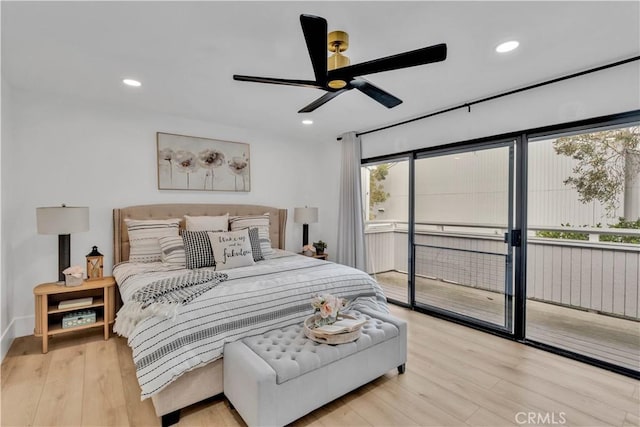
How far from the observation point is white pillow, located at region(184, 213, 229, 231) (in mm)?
3574

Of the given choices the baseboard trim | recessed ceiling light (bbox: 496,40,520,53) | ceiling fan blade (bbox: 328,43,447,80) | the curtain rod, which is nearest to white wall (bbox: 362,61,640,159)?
the curtain rod

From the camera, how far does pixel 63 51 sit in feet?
7.38

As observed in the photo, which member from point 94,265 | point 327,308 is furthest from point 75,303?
point 327,308

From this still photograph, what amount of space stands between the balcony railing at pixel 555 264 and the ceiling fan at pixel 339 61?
2.04m

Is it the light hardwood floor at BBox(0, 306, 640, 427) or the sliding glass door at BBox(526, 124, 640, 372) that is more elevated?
the sliding glass door at BBox(526, 124, 640, 372)

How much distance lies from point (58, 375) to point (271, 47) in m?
2.96

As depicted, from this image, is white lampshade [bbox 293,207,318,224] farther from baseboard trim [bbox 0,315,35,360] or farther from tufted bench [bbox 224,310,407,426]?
baseboard trim [bbox 0,315,35,360]

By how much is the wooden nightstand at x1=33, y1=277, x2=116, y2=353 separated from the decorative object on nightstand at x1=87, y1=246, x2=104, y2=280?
12 centimetres

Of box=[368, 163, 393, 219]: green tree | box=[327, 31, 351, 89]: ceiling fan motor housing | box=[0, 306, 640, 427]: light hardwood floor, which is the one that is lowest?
box=[0, 306, 640, 427]: light hardwood floor

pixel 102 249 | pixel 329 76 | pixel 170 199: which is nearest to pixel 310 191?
pixel 170 199

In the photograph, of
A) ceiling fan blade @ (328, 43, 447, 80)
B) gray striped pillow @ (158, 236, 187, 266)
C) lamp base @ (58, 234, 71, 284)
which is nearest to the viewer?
ceiling fan blade @ (328, 43, 447, 80)

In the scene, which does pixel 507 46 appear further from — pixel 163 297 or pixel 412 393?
pixel 163 297

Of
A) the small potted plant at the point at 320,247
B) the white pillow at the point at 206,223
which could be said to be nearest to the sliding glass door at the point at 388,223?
the small potted plant at the point at 320,247

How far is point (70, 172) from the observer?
3236 millimetres
